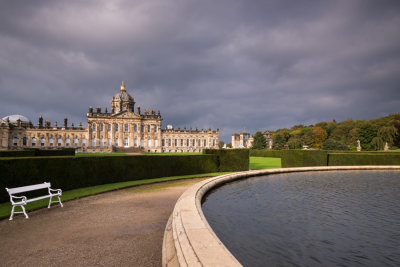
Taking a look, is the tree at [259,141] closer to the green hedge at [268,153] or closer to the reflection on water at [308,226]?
the green hedge at [268,153]

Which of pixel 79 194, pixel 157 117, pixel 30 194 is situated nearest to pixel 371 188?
pixel 79 194

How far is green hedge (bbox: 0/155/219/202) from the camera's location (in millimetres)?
9039

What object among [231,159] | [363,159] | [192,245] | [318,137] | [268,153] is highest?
[318,137]

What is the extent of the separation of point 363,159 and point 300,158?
257 inches

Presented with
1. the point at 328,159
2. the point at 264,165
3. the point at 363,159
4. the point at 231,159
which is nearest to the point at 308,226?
the point at 231,159

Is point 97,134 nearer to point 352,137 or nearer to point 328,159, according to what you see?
point 328,159

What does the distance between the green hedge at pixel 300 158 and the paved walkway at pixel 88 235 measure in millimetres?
16086

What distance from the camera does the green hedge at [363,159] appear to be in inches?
881

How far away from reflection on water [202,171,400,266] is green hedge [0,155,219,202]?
21.1 feet

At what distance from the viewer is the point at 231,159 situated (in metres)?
18.5

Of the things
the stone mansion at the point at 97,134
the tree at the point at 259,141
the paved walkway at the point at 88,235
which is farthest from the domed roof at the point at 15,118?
the paved walkway at the point at 88,235

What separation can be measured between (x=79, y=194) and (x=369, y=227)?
383 inches

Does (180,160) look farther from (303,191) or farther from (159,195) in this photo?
(303,191)

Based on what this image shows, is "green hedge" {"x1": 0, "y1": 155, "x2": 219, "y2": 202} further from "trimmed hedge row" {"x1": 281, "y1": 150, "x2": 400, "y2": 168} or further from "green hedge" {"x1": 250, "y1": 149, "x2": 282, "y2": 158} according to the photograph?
"green hedge" {"x1": 250, "y1": 149, "x2": 282, "y2": 158}
